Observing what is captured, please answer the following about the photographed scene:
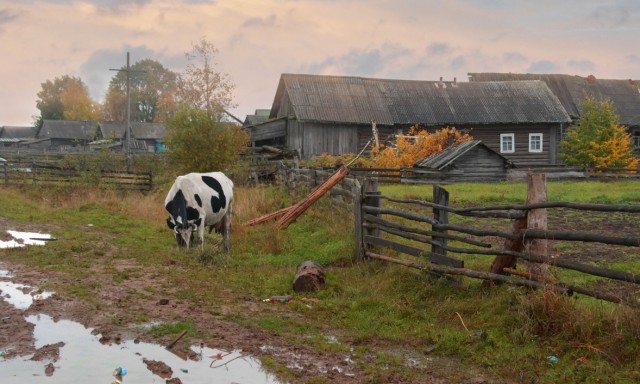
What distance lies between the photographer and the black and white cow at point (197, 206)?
12.5m

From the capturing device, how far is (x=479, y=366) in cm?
595

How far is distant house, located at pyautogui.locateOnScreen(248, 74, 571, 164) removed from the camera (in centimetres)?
3734

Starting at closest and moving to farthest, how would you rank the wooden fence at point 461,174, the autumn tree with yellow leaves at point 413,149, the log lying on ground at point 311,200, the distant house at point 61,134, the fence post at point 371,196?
the fence post at point 371,196, the log lying on ground at point 311,200, the wooden fence at point 461,174, the autumn tree with yellow leaves at point 413,149, the distant house at point 61,134

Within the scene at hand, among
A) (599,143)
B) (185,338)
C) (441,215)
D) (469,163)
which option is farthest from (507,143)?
(185,338)

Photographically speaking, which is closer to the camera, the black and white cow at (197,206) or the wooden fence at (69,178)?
the black and white cow at (197,206)

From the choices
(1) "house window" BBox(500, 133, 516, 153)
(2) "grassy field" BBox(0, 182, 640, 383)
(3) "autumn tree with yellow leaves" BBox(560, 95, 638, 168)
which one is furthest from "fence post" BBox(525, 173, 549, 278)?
(1) "house window" BBox(500, 133, 516, 153)

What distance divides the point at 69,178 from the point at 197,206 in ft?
50.3

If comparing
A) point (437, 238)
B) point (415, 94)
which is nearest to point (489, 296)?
point (437, 238)

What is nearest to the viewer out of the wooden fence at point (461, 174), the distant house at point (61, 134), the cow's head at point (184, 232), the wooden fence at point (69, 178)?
the cow's head at point (184, 232)

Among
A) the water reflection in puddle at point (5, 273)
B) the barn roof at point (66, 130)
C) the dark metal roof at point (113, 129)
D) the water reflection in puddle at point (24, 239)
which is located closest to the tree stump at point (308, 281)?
the water reflection in puddle at point (5, 273)

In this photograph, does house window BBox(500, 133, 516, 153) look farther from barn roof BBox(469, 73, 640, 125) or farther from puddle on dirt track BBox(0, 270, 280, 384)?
puddle on dirt track BBox(0, 270, 280, 384)

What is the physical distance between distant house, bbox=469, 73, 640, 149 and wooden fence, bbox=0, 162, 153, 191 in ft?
105

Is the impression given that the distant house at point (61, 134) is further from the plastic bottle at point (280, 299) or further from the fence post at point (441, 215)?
the fence post at point (441, 215)

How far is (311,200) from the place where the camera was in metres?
15.4
